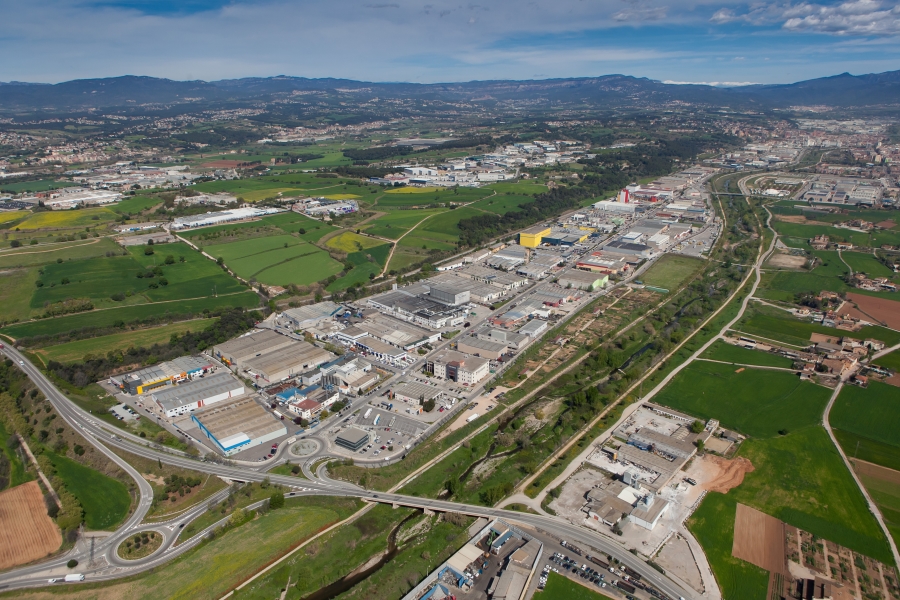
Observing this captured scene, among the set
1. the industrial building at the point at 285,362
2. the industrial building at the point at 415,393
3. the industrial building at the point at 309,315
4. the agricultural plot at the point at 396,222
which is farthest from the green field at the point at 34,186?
the industrial building at the point at 415,393

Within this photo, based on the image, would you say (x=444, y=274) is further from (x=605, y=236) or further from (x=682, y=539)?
(x=682, y=539)

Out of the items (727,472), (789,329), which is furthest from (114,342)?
(789,329)

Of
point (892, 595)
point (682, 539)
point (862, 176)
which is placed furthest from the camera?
point (862, 176)

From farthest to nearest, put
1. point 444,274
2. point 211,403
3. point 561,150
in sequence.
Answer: point 561,150
point 444,274
point 211,403

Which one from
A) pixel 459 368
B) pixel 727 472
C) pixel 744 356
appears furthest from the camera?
pixel 744 356

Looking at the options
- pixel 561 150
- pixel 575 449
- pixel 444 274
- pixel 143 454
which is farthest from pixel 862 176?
pixel 143 454

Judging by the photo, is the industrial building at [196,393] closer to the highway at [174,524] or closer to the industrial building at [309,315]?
the highway at [174,524]

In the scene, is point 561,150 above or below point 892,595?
above

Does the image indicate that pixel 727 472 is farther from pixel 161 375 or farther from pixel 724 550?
pixel 161 375
